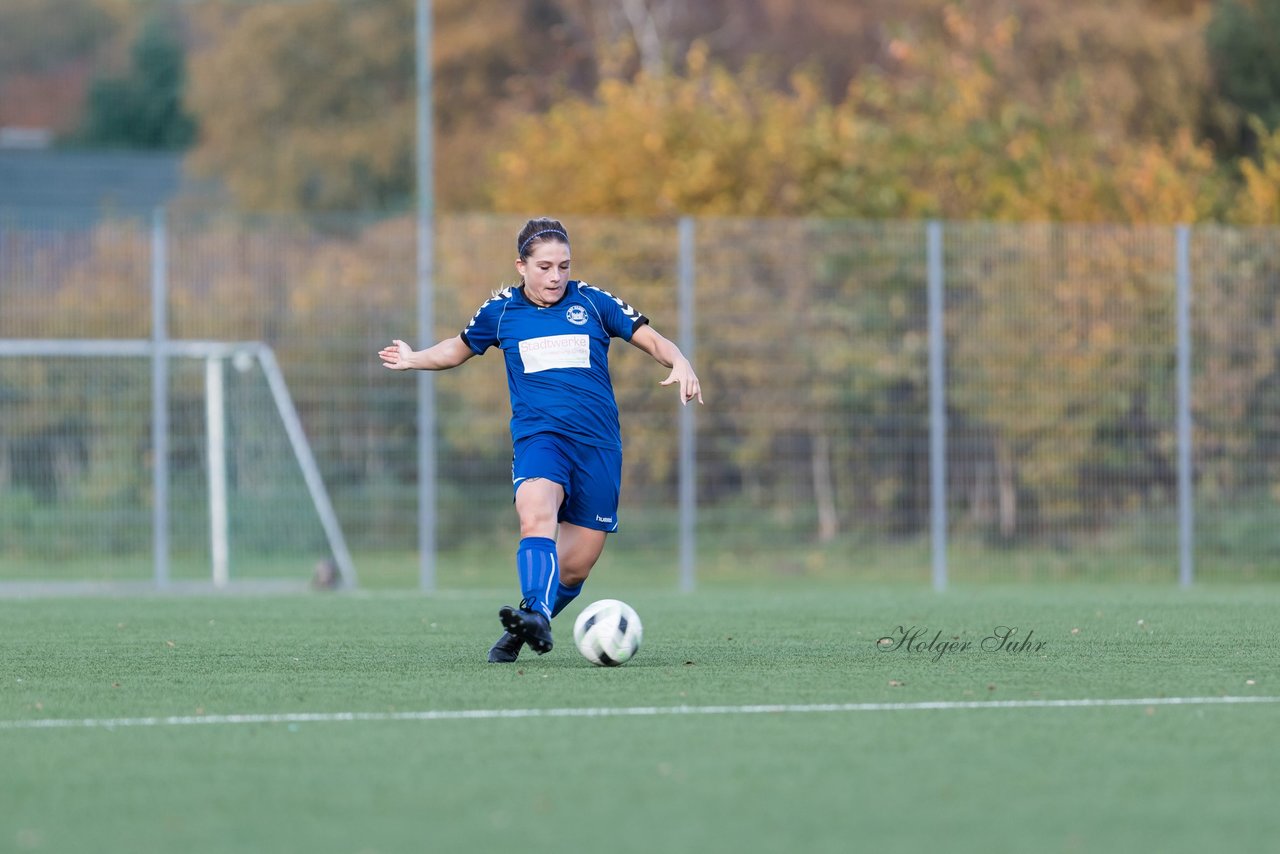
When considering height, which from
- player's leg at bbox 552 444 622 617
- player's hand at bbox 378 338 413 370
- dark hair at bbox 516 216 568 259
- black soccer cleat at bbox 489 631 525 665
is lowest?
black soccer cleat at bbox 489 631 525 665

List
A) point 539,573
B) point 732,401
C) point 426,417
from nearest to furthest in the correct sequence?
point 539,573
point 426,417
point 732,401

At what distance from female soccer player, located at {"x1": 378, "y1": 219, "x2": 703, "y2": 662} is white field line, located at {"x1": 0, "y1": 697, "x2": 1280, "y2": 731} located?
168 cm

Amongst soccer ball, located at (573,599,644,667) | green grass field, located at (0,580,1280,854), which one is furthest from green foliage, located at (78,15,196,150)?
soccer ball, located at (573,599,644,667)

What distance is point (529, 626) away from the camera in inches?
287

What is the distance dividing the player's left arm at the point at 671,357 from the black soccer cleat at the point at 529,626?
1014 millimetres

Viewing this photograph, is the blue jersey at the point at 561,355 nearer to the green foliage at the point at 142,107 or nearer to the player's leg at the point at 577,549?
the player's leg at the point at 577,549

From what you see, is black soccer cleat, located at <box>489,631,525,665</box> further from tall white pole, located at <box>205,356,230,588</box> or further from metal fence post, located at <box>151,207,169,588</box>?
metal fence post, located at <box>151,207,169,588</box>

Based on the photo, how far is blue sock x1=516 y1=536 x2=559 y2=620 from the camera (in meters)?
7.44

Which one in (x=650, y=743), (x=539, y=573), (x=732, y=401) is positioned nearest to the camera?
(x=650, y=743)

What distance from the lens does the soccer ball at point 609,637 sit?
732cm

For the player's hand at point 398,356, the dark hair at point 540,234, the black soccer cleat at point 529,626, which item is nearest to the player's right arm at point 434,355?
the player's hand at point 398,356

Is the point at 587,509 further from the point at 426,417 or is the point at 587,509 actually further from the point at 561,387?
the point at 426,417

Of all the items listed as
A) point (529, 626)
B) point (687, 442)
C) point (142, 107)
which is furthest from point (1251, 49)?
point (142, 107)

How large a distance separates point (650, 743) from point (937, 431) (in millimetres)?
10833
